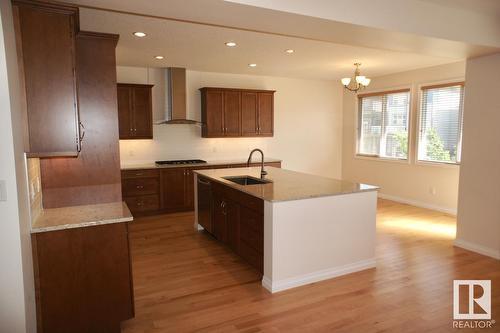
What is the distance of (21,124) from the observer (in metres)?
2.08

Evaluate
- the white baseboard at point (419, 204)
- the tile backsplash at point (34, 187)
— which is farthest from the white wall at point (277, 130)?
the tile backsplash at point (34, 187)

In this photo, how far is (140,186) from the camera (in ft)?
18.4

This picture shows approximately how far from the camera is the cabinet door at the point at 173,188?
578 cm

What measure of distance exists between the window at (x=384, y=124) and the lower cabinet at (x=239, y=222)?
4239 millimetres

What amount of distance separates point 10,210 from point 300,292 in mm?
2338

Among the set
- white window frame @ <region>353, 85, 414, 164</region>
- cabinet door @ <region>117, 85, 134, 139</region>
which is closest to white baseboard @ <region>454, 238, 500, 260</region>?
white window frame @ <region>353, 85, 414, 164</region>

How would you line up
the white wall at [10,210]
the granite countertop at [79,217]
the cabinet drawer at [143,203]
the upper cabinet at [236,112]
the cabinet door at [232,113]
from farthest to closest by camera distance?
the cabinet door at [232,113], the upper cabinet at [236,112], the cabinet drawer at [143,203], the granite countertop at [79,217], the white wall at [10,210]

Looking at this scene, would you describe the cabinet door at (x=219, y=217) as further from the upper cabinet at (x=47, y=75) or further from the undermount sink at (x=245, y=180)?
the upper cabinet at (x=47, y=75)

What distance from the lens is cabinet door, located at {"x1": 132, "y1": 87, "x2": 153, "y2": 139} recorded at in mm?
5645

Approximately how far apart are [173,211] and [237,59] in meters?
2.82

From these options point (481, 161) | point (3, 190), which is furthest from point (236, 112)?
point (3, 190)

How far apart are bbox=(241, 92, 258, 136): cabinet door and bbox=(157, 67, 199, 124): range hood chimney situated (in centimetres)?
102

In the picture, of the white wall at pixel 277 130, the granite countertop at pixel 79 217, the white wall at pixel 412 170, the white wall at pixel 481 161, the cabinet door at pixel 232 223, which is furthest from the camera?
the white wall at pixel 277 130

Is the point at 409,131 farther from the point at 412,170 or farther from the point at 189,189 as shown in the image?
the point at 189,189
